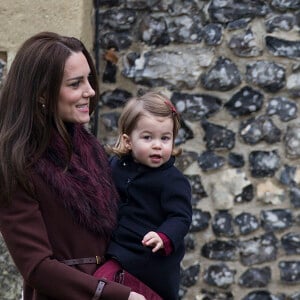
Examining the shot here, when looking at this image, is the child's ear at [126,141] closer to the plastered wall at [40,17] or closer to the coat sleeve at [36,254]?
the coat sleeve at [36,254]

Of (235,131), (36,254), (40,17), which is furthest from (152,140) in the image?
(235,131)

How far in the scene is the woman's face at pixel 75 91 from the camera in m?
2.92

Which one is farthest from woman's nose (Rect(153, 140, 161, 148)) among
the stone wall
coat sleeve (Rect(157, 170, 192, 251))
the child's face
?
the stone wall

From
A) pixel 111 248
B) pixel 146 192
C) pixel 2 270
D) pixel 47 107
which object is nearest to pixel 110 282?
pixel 111 248

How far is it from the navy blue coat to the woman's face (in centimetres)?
31

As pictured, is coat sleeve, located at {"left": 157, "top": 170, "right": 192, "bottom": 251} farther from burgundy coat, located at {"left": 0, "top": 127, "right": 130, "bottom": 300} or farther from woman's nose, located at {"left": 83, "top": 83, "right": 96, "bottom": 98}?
woman's nose, located at {"left": 83, "top": 83, "right": 96, "bottom": 98}

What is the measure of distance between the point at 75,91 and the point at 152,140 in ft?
1.07

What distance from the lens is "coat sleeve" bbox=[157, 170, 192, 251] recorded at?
3002mm

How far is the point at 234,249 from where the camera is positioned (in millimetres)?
5004

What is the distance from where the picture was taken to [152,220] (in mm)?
3070

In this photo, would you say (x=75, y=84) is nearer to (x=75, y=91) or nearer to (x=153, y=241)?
(x=75, y=91)

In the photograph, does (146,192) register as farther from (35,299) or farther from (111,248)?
(35,299)

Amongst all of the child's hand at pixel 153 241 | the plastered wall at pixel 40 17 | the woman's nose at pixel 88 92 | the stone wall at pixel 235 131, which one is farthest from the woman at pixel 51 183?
the stone wall at pixel 235 131

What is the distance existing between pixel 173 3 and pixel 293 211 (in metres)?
1.29
